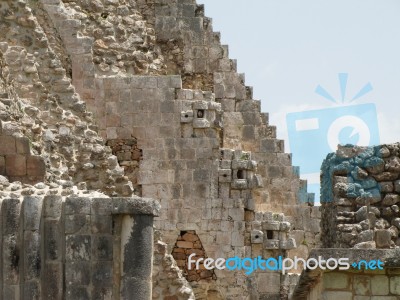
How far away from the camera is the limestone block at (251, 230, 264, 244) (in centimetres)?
3212

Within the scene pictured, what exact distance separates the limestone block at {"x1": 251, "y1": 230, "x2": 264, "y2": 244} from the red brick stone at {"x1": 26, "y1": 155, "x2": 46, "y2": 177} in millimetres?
9070

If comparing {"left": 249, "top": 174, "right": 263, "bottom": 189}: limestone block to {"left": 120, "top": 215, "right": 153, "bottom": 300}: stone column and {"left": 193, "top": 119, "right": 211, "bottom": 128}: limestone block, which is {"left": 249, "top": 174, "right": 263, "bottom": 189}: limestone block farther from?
{"left": 120, "top": 215, "right": 153, "bottom": 300}: stone column

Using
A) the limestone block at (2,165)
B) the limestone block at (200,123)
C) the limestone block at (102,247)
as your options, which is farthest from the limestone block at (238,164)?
the limestone block at (102,247)

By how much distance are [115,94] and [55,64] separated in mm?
3278

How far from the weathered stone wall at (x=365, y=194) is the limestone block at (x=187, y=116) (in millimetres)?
4330

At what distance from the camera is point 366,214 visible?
27.5 metres

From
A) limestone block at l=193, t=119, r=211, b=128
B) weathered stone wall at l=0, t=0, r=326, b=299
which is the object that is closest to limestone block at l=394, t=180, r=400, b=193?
weathered stone wall at l=0, t=0, r=326, b=299

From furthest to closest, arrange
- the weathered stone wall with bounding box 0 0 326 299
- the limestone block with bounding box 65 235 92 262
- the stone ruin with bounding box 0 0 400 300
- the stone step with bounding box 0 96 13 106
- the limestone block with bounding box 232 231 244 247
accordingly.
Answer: the limestone block with bounding box 232 231 244 247
the weathered stone wall with bounding box 0 0 326 299
the stone ruin with bounding box 0 0 400 300
the stone step with bounding box 0 96 13 106
the limestone block with bounding box 65 235 92 262

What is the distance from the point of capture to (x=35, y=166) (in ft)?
77.2

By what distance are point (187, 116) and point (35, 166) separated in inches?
343

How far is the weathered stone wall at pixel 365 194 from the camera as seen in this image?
27250 millimetres

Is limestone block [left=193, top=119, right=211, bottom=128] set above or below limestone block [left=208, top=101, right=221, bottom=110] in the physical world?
below

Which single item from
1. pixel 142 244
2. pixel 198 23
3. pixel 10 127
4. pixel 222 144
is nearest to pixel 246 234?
pixel 222 144

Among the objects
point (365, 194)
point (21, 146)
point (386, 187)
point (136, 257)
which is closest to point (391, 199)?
point (386, 187)
